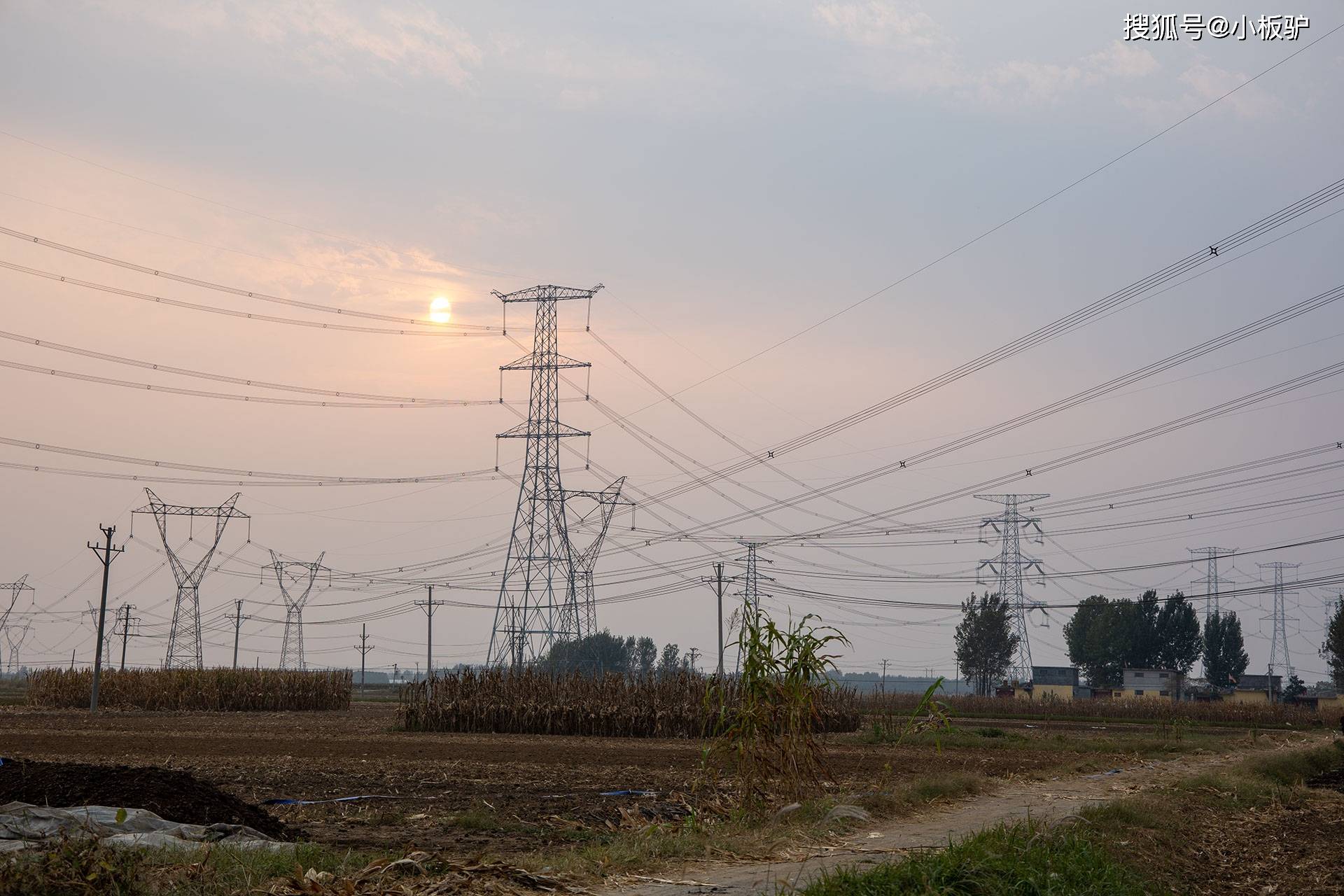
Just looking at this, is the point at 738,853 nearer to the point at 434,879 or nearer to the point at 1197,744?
the point at 434,879

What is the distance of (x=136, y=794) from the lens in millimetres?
13273

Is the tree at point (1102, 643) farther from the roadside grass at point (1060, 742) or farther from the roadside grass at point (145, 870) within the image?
the roadside grass at point (145, 870)

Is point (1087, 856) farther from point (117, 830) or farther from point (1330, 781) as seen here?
point (1330, 781)

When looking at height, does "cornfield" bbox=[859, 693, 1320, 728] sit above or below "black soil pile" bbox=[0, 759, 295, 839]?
below

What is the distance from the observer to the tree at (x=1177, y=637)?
135m

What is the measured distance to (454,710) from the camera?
41594 millimetres

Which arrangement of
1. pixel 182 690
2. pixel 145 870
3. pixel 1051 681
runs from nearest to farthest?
1. pixel 145 870
2. pixel 182 690
3. pixel 1051 681

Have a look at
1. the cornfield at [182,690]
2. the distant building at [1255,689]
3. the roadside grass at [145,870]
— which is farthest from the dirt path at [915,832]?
the distant building at [1255,689]

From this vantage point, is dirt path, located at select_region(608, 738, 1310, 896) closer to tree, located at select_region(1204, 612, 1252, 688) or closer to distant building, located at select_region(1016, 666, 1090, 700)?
distant building, located at select_region(1016, 666, 1090, 700)

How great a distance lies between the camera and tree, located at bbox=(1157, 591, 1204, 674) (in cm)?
13512

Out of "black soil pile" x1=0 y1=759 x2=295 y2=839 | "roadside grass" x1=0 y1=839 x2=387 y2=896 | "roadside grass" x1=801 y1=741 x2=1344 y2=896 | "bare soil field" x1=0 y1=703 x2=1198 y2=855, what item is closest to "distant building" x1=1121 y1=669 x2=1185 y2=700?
"bare soil field" x1=0 y1=703 x2=1198 y2=855

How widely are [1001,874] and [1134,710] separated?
6985 cm

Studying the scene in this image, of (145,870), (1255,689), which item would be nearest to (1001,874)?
(145,870)

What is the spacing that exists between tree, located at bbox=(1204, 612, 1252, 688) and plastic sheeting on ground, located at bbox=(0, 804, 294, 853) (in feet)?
503
